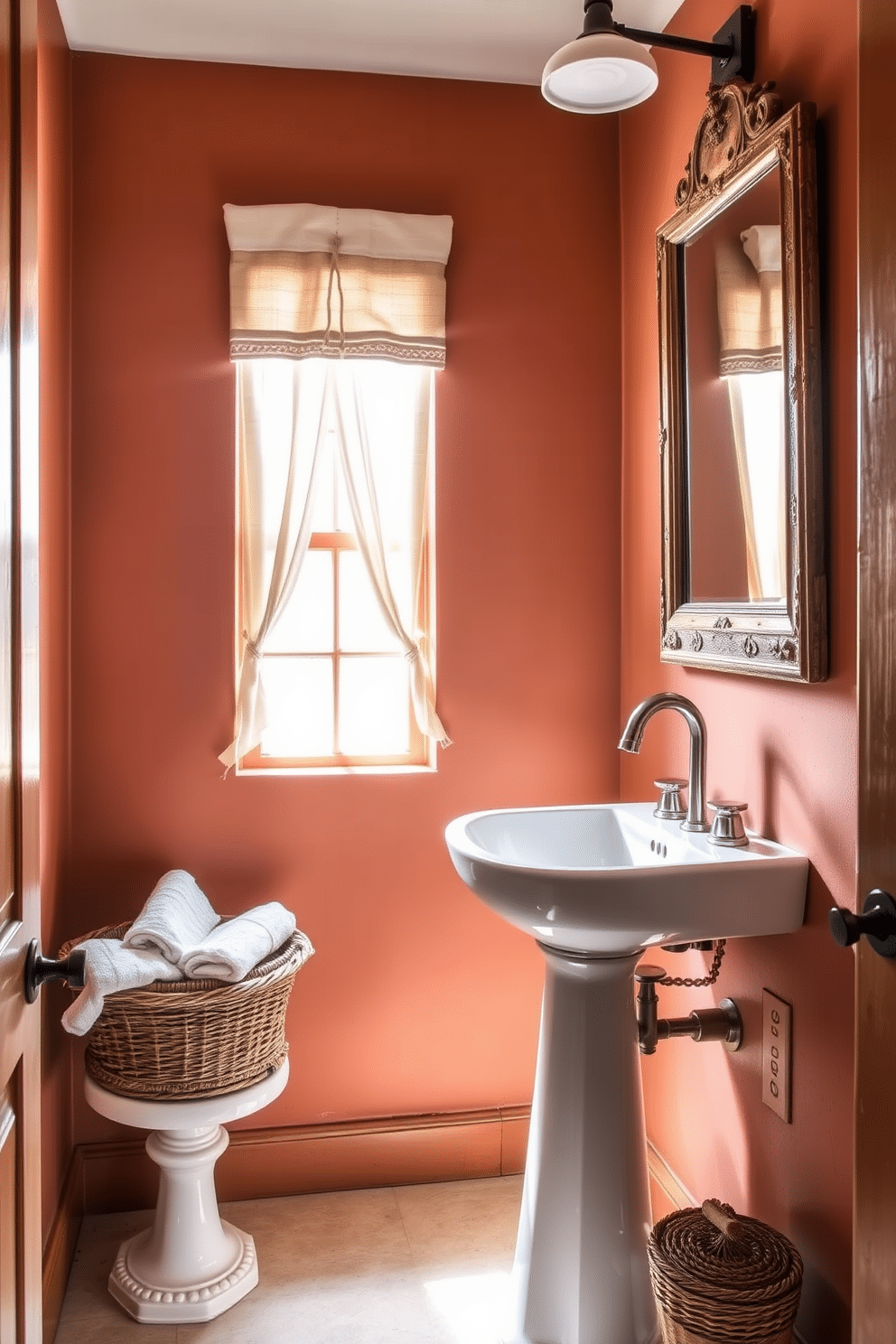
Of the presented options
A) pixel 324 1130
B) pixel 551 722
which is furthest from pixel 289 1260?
pixel 551 722

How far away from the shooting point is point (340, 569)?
2.68 meters

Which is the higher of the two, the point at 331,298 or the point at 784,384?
the point at 331,298

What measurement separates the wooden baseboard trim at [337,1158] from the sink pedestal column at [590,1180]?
2.25ft

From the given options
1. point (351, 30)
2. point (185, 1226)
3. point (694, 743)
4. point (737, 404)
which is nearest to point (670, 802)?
point (694, 743)

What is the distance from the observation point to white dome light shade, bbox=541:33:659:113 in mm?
1782

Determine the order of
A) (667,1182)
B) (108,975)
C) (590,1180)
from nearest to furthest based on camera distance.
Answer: (590,1180) < (108,975) < (667,1182)

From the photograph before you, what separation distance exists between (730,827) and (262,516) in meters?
1.32

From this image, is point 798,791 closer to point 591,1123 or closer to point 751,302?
point 591,1123

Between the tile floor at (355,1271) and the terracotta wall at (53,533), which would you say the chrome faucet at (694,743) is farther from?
the terracotta wall at (53,533)

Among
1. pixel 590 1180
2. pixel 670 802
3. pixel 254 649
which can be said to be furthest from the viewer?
pixel 254 649

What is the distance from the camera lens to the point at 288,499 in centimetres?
253

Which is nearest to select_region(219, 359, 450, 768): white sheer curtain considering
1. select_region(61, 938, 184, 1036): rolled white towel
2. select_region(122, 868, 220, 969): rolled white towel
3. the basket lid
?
select_region(122, 868, 220, 969): rolled white towel

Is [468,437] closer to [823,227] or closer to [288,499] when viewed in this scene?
[288,499]

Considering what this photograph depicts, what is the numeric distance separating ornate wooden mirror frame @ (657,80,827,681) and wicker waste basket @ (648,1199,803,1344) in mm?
916
